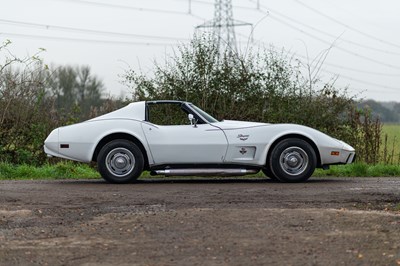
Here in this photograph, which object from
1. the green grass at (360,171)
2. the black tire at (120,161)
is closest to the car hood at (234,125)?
the black tire at (120,161)

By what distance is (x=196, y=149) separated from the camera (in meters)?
13.1

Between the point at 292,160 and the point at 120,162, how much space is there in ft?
9.33

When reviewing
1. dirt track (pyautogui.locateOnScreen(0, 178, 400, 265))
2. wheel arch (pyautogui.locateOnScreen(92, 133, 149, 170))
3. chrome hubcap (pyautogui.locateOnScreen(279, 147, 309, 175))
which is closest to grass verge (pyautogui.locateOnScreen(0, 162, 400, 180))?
wheel arch (pyautogui.locateOnScreen(92, 133, 149, 170))

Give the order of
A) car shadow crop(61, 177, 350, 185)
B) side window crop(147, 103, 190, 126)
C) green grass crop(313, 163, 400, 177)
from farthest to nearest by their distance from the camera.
→ green grass crop(313, 163, 400, 177)
side window crop(147, 103, 190, 126)
car shadow crop(61, 177, 350, 185)

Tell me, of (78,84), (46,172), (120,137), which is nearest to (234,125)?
(120,137)

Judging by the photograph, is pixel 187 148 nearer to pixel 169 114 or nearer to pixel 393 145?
pixel 169 114

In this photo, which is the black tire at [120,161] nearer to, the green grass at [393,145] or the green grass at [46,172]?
the green grass at [46,172]

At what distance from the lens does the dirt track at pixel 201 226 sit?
6637mm

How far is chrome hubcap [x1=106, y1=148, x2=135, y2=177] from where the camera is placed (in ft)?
42.9

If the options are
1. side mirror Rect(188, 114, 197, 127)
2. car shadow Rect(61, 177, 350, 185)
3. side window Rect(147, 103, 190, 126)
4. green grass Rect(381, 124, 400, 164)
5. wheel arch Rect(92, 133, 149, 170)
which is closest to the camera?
wheel arch Rect(92, 133, 149, 170)

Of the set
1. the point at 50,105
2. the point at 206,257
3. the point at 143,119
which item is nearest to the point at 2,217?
the point at 206,257

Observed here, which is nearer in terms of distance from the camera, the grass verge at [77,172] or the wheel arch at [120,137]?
the wheel arch at [120,137]

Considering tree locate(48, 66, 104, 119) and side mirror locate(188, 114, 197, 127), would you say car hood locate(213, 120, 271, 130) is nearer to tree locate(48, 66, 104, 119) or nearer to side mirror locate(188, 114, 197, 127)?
side mirror locate(188, 114, 197, 127)

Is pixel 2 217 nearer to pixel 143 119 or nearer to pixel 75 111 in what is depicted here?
pixel 143 119
